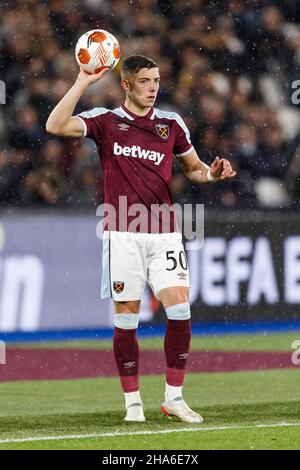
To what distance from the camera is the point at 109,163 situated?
723 centimetres

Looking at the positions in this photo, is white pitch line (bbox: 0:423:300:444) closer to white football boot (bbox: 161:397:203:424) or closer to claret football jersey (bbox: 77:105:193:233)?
white football boot (bbox: 161:397:203:424)

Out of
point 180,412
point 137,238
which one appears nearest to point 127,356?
point 180,412

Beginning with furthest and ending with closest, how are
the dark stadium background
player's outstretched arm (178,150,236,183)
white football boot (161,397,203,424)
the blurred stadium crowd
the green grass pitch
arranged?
the blurred stadium crowd, the dark stadium background, player's outstretched arm (178,150,236,183), white football boot (161,397,203,424), the green grass pitch

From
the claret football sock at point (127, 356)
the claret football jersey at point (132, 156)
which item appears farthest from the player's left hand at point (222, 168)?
the claret football sock at point (127, 356)

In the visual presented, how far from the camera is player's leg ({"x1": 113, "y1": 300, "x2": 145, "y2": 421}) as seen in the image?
7156mm

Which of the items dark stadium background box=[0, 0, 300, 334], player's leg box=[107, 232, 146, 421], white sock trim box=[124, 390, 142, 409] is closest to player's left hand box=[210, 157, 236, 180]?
player's leg box=[107, 232, 146, 421]

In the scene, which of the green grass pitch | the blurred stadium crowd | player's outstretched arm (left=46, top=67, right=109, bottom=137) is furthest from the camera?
the blurred stadium crowd

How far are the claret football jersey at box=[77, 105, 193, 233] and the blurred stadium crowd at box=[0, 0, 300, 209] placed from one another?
6.14 meters

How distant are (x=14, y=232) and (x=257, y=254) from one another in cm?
284

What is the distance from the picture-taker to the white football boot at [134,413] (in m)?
7.11

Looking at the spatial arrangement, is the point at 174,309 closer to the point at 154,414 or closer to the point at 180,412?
the point at 180,412

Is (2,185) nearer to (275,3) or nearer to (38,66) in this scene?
(38,66)

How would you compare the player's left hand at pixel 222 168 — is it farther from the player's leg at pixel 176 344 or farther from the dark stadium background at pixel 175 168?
the dark stadium background at pixel 175 168
